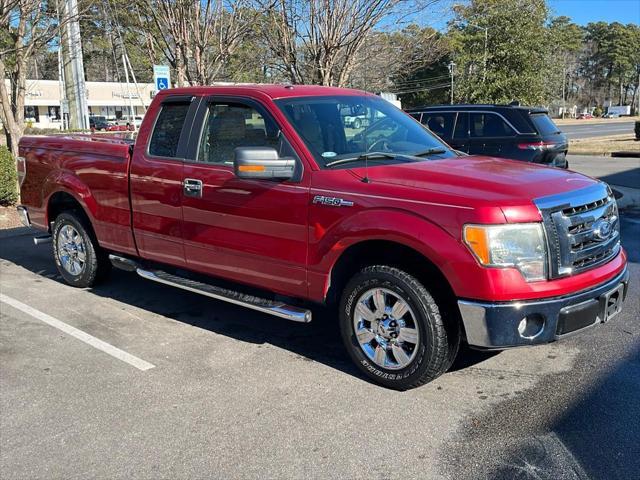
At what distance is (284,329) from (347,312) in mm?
1227

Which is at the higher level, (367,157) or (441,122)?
(441,122)

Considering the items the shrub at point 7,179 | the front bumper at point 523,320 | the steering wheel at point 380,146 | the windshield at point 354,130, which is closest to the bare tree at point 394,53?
the shrub at point 7,179

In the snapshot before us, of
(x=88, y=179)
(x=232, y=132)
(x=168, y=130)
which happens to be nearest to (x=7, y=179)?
(x=88, y=179)

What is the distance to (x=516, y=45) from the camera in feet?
99.6

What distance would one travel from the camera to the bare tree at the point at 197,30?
10.6 meters

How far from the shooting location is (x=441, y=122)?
38.0ft

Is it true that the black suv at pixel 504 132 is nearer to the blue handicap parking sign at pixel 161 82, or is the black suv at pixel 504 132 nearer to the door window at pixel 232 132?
the blue handicap parking sign at pixel 161 82

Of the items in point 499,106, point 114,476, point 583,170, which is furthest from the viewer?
point 583,170

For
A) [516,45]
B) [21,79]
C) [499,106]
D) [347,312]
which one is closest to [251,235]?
[347,312]

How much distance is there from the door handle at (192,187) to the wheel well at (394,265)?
1.35 m

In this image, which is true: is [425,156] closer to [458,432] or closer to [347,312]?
[347,312]

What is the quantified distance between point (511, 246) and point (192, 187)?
2.54 m

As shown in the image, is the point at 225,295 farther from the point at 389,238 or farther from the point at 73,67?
the point at 73,67

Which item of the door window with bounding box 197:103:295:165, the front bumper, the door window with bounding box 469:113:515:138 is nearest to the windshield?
the door window with bounding box 197:103:295:165
